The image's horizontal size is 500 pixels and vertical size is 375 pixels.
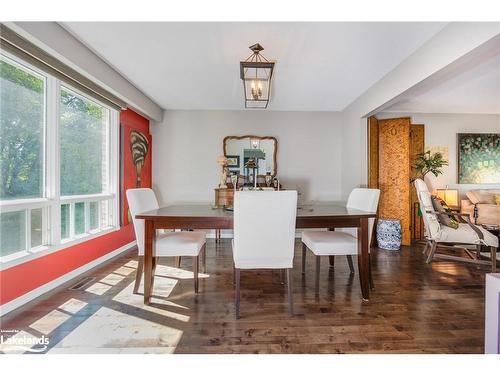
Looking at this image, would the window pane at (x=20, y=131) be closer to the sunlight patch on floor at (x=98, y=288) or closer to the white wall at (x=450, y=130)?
the sunlight patch on floor at (x=98, y=288)

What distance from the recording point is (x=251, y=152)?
172 inches

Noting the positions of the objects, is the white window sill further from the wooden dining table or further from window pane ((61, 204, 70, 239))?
the wooden dining table

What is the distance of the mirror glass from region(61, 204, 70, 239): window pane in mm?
2494

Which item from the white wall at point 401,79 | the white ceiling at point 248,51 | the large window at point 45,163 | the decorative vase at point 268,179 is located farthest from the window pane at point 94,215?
the white wall at point 401,79

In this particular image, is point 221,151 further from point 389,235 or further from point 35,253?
point 389,235

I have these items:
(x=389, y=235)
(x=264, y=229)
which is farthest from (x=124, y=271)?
(x=389, y=235)

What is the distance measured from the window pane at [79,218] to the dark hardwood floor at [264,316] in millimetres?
581

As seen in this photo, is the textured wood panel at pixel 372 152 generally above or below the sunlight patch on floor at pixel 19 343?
above

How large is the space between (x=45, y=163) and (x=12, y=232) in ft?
2.21

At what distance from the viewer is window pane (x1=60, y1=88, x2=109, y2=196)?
253cm

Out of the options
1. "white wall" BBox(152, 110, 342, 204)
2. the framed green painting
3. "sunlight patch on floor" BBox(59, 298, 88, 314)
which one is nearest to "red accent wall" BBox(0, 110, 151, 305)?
"sunlight patch on floor" BBox(59, 298, 88, 314)

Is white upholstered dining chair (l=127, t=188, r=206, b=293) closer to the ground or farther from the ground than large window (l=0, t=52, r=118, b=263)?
closer to the ground

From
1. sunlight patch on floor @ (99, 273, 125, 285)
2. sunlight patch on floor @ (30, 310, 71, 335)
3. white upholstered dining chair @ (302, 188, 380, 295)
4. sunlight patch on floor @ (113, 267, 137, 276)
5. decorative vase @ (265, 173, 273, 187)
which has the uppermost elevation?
decorative vase @ (265, 173, 273, 187)

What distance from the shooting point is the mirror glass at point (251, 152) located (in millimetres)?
4371
